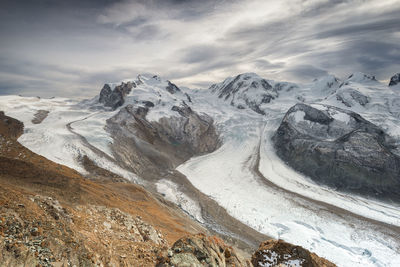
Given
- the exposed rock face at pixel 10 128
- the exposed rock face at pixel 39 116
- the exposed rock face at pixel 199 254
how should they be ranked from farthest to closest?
the exposed rock face at pixel 39 116, the exposed rock face at pixel 10 128, the exposed rock face at pixel 199 254

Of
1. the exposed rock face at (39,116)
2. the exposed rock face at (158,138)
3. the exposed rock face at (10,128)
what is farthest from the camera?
the exposed rock face at (39,116)

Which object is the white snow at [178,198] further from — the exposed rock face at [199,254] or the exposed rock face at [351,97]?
the exposed rock face at [351,97]

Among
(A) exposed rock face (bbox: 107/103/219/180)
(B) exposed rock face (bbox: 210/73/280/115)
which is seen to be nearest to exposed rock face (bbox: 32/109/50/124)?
(A) exposed rock face (bbox: 107/103/219/180)

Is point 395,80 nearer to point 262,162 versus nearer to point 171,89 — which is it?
point 262,162

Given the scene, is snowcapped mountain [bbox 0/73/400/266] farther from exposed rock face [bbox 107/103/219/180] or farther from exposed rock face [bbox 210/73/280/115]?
exposed rock face [bbox 210/73/280/115]

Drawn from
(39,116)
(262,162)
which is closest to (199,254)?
(262,162)

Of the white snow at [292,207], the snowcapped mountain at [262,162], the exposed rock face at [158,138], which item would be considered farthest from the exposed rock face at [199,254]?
the exposed rock face at [158,138]
